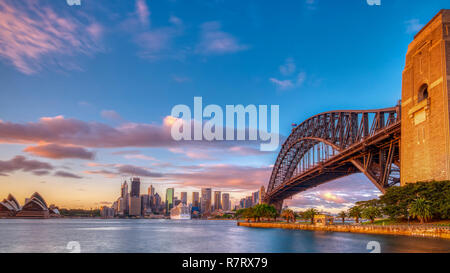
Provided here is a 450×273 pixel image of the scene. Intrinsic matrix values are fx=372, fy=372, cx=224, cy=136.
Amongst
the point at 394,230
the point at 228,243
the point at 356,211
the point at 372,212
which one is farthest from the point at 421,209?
the point at 228,243

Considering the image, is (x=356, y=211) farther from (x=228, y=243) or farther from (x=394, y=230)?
(x=228, y=243)

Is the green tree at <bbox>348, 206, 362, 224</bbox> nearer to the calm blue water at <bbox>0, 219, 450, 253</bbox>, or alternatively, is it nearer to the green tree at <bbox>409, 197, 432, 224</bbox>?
the calm blue water at <bbox>0, 219, 450, 253</bbox>

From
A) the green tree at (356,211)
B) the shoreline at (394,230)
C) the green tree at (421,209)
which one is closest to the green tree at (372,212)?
the shoreline at (394,230)

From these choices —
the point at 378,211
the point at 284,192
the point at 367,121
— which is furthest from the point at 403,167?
the point at 284,192

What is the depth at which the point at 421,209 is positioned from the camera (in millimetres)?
47125

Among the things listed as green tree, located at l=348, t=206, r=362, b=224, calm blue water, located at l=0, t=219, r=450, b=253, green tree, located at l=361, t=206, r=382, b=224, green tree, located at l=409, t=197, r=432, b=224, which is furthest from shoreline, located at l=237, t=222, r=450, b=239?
green tree, located at l=348, t=206, r=362, b=224

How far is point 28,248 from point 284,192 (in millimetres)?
106358

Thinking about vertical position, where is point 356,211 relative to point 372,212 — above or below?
below

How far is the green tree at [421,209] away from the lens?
152ft

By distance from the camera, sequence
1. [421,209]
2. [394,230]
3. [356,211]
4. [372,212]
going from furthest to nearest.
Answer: [356,211], [372,212], [394,230], [421,209]

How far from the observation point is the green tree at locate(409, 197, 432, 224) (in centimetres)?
4647

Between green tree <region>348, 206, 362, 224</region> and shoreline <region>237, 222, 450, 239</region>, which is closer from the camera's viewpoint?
shoreline <region>237, 222, 450, 239</region>

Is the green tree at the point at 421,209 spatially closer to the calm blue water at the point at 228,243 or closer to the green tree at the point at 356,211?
the calm blue water at the point at 228,243
